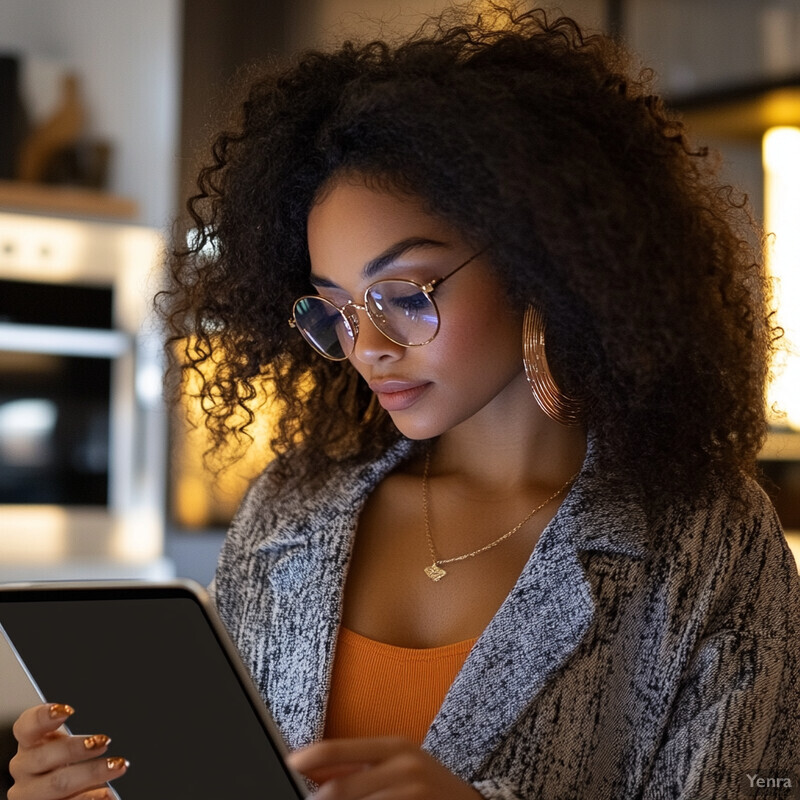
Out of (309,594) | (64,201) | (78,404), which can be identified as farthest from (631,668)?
(64,201)

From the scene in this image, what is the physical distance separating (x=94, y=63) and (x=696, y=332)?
239 cm

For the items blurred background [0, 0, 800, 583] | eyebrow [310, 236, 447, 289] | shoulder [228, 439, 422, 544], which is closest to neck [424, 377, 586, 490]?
shoulder [228, 439, 422, 544]

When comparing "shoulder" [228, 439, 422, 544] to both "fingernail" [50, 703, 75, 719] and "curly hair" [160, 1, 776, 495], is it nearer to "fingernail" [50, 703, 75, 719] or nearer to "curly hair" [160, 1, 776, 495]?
"curly hair" [160, 1, 776, 495]

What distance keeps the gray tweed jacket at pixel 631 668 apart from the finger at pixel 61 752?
1.02 ft

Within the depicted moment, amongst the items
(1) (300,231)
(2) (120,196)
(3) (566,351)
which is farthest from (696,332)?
(2) (120,196)

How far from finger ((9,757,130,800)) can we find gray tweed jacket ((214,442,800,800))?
0.31m

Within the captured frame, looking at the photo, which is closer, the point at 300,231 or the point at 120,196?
the point at 300,231

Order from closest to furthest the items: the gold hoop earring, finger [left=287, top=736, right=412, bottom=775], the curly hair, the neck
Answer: finger [left=287, top=736, right=412, bottom=775], the curly hair, the gold hoop earring, the neck

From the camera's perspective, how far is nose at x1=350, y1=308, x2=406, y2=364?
106 centimetres

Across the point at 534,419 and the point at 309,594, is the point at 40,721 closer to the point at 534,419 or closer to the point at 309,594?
the point at 309,594

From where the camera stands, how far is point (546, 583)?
1.08 m

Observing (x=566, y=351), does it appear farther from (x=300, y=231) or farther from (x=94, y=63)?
(x=94, y=63)

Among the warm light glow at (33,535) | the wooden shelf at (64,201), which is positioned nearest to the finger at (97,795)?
the warm light glow at (33,535)

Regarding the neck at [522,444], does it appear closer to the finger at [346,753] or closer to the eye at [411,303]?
the eye at [411,303]
